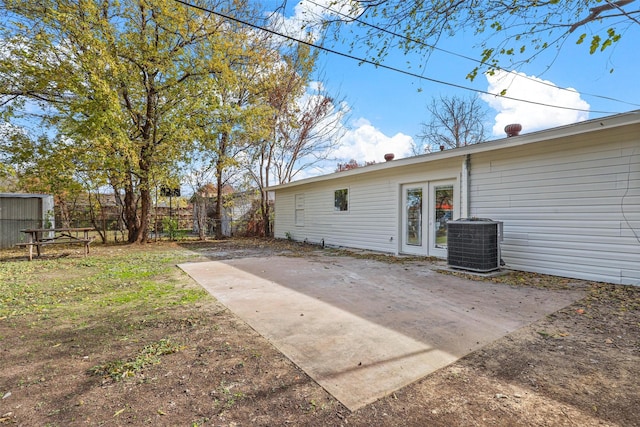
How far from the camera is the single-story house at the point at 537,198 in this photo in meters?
4.70

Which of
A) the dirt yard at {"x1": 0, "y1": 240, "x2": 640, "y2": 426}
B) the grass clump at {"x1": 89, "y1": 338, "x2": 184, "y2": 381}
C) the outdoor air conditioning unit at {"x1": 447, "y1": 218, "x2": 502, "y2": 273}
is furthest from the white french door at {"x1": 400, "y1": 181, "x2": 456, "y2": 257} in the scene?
the grass clump at {"x1": 89, "y1": 338, "x2": 184, "y2": 381}

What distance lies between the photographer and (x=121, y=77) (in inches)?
375

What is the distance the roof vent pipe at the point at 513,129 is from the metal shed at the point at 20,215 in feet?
46.8

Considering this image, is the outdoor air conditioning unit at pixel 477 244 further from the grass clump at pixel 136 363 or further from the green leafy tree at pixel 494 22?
the grass clump at pixel 136 363

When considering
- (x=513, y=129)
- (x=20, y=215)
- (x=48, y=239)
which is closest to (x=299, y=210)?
(x=48, y=239)

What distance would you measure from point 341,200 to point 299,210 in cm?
274

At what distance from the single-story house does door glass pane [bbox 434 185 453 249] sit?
24 millimetres

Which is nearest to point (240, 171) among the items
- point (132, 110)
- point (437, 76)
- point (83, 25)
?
point (132, 110)

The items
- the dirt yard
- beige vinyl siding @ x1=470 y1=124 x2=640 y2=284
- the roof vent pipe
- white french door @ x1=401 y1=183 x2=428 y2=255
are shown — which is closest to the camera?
the dirt yard

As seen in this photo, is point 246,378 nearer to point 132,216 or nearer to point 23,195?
point 132,216

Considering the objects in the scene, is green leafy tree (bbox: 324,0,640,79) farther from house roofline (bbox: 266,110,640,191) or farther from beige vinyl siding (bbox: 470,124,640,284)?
beige vinyl siding (bbox: 470,124,640,284)

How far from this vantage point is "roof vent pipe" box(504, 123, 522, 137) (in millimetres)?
6051

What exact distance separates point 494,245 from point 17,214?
14390 millimetres

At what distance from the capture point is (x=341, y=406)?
5.74 ft
